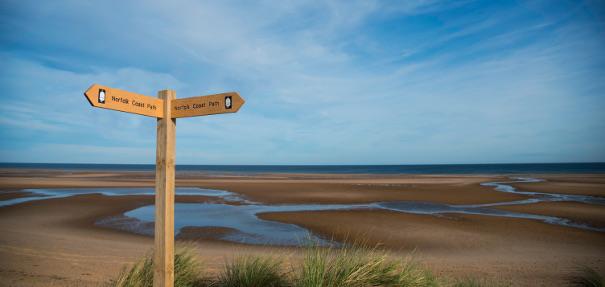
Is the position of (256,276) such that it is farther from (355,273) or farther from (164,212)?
(164,212)

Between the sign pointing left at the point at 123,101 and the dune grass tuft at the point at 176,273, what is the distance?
2.35 metres

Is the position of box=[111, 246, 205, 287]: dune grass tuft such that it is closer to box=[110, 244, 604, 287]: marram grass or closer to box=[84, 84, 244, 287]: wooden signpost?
box=[110, 244, 604, 287]: marram grass

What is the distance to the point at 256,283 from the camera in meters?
5.23

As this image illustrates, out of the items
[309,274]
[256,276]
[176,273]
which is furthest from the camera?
[176,273]

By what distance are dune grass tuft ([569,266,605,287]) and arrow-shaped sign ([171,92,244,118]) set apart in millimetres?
6798

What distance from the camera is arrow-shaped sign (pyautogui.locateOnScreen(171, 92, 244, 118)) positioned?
431cm

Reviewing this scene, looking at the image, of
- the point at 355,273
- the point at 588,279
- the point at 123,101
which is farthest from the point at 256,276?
the point at 588,279

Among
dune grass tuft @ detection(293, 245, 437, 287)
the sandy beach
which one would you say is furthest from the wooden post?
the sandy beach

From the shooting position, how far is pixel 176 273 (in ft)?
18.1

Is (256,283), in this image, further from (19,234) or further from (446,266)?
(19,234)

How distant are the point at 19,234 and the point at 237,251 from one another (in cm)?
707

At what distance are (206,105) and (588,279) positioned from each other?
24.3ft

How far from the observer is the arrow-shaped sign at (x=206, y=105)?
431 centimetres

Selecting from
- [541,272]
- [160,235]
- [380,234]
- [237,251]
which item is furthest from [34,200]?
[541,272]
